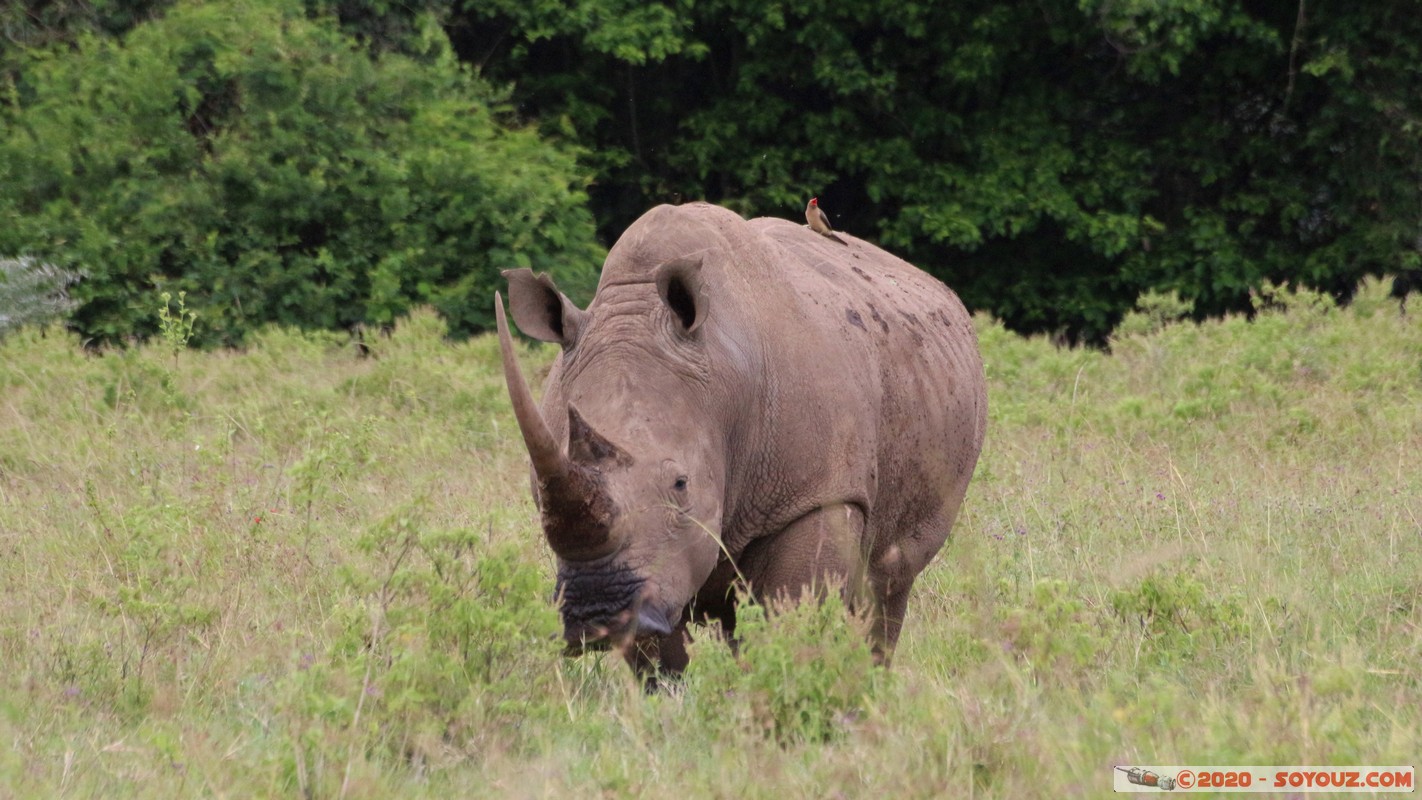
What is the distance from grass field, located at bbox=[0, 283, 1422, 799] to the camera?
3930 mm

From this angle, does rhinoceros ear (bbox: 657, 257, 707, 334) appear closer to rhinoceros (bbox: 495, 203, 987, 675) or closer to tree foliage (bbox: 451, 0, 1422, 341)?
rhinoceros (bbox: 495, 203, 987, 675)

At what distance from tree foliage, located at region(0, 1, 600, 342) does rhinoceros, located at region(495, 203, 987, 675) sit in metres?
8.93

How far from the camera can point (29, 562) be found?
6.70 metres

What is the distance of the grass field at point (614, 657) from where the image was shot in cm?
393

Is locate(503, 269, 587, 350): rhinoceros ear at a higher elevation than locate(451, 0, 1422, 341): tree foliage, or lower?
higher

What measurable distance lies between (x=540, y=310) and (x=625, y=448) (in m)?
0.65

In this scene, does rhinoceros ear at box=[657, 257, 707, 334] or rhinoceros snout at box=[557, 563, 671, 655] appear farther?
rhinoceros ear at box=[657, 257, 707, 334]

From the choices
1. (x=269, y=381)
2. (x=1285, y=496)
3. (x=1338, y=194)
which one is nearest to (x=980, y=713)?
(x=1285, y=496)

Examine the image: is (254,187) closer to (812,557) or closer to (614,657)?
(614,657)

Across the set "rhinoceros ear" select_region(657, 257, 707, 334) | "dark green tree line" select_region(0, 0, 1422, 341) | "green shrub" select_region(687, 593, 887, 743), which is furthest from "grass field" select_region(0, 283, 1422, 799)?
"dark green tree line" select_region(0, 0, 1422, 341)

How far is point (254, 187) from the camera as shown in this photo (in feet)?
46.7

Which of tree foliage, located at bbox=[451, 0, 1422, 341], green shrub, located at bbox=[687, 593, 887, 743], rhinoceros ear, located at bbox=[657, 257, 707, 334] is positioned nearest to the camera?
green shrub, located at bbox=[687, 593, 887, 743]

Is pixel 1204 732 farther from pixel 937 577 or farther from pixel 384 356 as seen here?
pixel 384 356

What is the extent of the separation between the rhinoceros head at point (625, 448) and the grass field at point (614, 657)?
0.63ft
